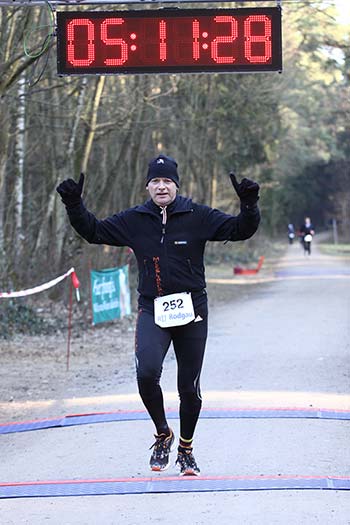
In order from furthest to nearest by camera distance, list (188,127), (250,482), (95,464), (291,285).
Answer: (188,127), (291,285), (95,464), (250,482)

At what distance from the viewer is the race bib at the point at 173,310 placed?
736cm

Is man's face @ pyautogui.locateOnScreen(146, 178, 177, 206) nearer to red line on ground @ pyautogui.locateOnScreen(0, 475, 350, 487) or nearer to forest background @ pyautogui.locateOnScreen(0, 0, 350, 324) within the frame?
red line on ground @ pyautogui.locateOnScreen(0, 475, 350, 487)

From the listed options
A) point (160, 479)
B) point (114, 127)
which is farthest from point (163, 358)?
point (114, 127)

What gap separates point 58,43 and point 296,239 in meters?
93.6

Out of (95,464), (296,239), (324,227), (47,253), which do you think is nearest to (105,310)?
(47,253)

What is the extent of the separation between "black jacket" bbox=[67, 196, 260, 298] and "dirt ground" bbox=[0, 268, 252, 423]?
3.75m

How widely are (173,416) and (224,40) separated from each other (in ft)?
10.9

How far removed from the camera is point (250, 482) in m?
7.32

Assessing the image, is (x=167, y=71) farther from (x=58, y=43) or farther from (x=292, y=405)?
(x=292, y=405)

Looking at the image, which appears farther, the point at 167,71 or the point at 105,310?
the point at 105,310

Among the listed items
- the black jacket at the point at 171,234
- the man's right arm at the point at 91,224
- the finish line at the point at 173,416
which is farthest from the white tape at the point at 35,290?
the black jacket at the point at 171,234

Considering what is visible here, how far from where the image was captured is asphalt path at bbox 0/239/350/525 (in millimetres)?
6590

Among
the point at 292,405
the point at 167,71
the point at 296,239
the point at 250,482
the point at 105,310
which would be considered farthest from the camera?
the point at 296,239

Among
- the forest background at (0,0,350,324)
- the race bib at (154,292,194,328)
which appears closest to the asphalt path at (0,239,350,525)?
the race bib at (154,292,194,328)
